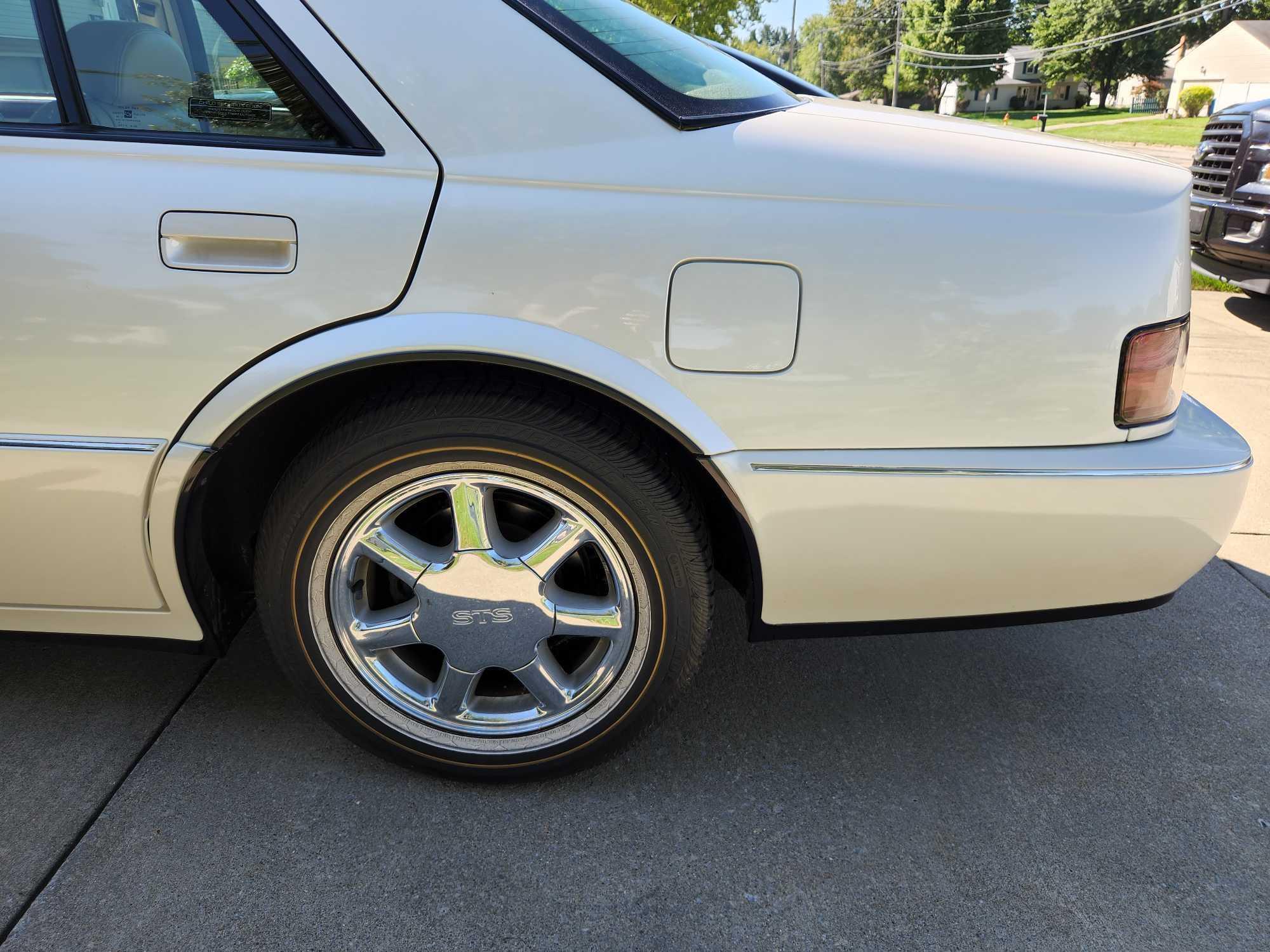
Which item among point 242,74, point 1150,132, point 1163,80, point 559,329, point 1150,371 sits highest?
point 242,74

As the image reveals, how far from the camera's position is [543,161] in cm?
168

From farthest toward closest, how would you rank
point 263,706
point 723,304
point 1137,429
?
point 263,706 < point 1137,429 < point 723,304

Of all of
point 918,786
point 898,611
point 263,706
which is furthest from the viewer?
point 263,706

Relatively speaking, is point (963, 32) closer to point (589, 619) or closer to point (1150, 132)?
point (1150, 132)

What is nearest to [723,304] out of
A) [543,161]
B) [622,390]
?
[622,390]

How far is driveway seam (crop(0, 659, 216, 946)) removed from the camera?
5.70ft

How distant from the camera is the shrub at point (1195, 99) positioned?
5659cm

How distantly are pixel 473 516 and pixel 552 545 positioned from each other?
0.17m

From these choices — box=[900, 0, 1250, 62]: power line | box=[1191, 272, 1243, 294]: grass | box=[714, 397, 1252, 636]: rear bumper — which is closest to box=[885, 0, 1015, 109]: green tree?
box=[900, 0, 1250, 62]: power line

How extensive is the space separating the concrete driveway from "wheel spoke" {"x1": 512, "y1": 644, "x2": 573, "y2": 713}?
0.72ft

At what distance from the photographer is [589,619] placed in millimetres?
1958

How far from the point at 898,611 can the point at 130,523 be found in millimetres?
1505

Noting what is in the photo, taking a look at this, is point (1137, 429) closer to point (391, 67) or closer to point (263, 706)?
point (391, 67)

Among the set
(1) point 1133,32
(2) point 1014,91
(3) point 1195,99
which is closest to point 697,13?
(3) point 1195,99
